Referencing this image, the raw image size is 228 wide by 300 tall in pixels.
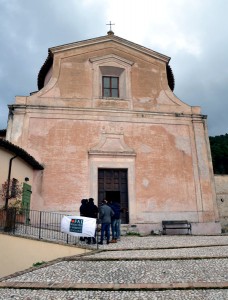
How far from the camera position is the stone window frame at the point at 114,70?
1639 cm

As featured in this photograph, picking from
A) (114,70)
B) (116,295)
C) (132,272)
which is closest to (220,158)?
(114,70)

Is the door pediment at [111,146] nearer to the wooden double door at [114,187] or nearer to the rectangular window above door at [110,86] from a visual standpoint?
the wooden double door at [114,187]

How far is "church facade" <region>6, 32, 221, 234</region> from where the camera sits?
1411 cm

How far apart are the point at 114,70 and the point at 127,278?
13652 millimetres

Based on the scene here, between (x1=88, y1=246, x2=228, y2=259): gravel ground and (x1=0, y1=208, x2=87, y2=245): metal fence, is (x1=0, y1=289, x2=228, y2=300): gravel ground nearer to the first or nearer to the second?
(x1=88, y1=246, x2=228, y2=259): gravel ground

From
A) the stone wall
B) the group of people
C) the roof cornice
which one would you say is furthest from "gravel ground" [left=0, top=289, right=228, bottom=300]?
the stone wall

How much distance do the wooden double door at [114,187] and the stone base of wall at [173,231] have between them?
2.40ft

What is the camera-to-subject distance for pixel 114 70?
17141mm

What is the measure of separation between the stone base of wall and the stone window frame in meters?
7.18

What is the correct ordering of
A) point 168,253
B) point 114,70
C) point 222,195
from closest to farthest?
point 168,253 < point 114,70 < point 222,195

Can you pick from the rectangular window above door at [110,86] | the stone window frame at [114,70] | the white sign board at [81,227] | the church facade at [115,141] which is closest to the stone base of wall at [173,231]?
the church facade at [115,141]

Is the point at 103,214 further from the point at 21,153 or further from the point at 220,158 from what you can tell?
the point at 220,158

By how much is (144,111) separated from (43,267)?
11090 millimetres

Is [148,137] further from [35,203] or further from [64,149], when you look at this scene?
[35,203]
